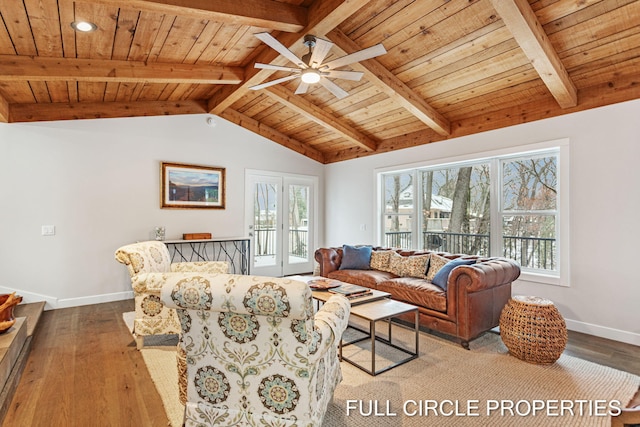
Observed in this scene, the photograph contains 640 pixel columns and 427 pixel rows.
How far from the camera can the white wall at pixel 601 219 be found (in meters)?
3.25

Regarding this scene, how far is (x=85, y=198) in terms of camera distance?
455cm

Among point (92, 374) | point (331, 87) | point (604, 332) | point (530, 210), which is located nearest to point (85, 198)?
point (92, 374)

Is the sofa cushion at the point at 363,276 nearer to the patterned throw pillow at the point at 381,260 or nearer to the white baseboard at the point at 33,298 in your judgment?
the patterned throw pillow at the point at 381,260

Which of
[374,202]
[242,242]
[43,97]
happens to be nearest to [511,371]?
[374,202]

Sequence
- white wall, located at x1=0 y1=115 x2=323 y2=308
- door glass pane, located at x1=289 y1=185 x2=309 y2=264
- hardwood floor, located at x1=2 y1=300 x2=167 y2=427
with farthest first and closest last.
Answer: door glass pane, located at x1=289 y1=185 x2=309 y2=264
white wall, located at x1=0 y1=115 x2=323 y2=308
hardwood floor, located at x1=2 y1=300 x2=167 y2=427

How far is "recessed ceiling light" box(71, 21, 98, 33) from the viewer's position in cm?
277

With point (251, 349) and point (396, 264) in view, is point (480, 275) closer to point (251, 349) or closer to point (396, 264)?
point (396, 264)

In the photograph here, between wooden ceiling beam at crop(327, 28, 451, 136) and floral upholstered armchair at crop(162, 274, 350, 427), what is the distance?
2827mm

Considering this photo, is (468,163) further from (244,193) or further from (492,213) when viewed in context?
(244,193)

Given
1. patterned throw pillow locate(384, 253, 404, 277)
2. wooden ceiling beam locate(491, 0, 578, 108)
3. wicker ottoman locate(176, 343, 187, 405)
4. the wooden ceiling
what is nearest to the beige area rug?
wicker ottoman locate(176, 343, 187, 405)

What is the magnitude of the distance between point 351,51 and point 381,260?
2.64 m

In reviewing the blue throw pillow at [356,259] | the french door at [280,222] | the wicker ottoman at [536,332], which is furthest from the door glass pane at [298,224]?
the wicker ottoman at [536,332]

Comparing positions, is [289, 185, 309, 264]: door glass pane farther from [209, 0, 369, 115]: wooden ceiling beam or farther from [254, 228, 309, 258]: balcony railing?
[209, 0, 369, 115]: wooden ceiling beam

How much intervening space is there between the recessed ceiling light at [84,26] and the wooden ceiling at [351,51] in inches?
2.4
